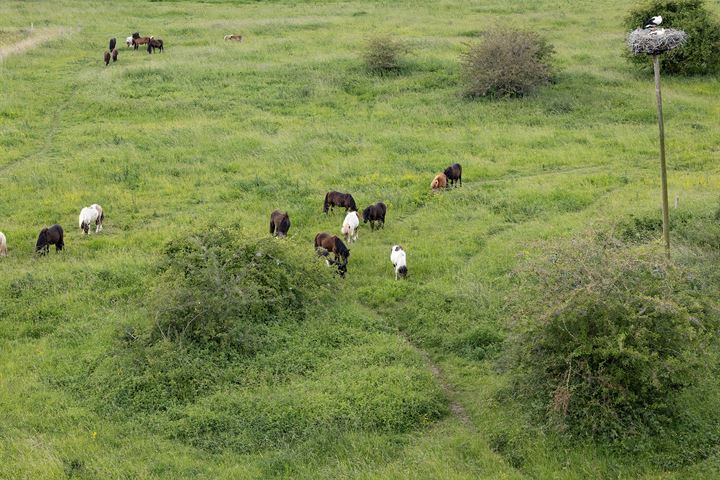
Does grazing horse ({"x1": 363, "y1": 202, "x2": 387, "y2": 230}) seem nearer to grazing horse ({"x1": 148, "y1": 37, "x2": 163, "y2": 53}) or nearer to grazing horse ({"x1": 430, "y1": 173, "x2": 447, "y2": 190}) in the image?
grazing horse ({"x1": 430, "y1": 173, "x2": 447, "y2": 190})

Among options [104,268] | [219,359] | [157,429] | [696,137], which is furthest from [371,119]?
[157,429]

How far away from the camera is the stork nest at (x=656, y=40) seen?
1495 centimetres

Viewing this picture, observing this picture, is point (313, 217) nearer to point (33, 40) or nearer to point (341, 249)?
point (341, 249)

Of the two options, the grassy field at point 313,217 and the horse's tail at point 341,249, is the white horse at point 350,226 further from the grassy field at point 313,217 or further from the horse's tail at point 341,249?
the horse's tail at point 341,249

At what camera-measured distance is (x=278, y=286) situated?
56.3 feet

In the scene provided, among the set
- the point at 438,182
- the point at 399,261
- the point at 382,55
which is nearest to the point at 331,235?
the point at 399,261

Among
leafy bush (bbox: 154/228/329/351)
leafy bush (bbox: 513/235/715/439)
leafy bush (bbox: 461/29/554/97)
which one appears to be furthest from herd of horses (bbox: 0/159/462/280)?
leafy bush (bbox: 461/29/554/97)

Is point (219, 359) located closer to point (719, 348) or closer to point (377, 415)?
point (377, 415)

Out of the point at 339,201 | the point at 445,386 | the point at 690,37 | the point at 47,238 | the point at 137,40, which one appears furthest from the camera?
the point at 137,40

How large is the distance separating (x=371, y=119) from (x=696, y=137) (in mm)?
11692

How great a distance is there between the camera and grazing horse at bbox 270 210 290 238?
20797 millimetres

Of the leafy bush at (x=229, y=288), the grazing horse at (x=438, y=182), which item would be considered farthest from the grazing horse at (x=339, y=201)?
the leafy bush at (x=229, y=288)

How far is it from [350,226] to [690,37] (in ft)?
71.8

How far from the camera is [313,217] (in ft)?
75.4
